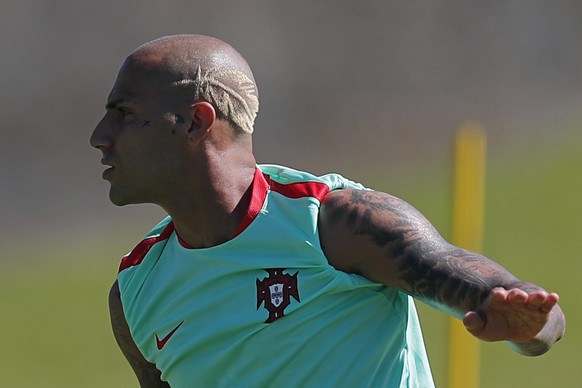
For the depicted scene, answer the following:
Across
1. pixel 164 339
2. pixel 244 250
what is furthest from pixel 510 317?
pixel 164 339

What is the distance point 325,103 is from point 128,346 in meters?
10.0

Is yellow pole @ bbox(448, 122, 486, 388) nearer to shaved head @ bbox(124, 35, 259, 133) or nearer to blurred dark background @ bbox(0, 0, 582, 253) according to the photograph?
shaved head @ bbox(124, 35, 259, 133)

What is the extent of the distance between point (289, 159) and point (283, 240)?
955cm

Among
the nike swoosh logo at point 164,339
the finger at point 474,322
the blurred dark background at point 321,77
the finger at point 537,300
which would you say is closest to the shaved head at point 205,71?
the nike swoosh logo at point 164,339

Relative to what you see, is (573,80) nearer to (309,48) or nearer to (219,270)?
(309,48)

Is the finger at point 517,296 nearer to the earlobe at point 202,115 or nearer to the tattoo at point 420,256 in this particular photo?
the tattoo at point 420,256

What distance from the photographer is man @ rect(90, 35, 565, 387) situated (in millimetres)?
3111

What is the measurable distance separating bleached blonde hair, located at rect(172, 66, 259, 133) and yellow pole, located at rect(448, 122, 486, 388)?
3.81m

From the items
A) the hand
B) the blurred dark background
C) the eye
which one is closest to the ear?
the eye

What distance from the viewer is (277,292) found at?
3172 millimetres

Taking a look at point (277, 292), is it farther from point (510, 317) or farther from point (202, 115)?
point (510, 317)

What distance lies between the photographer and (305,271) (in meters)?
3.15

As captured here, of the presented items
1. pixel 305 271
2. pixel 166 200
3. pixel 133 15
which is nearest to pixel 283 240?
pixel 305 271

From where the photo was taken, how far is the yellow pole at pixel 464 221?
23.0 ft
